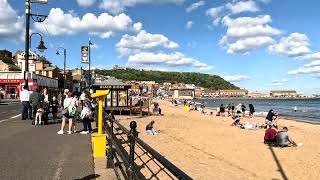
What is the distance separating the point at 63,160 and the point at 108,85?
2203cm

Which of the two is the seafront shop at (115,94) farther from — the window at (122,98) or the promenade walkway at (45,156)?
the promenade walkway at (45,156)

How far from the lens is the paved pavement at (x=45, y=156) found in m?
7.74

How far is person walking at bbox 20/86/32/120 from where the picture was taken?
1994 cm

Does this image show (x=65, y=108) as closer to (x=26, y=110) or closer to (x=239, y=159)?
(x=26, y=110)

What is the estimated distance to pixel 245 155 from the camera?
17109 mm

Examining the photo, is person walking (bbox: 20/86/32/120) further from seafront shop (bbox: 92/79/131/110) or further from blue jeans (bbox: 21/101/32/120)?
seafront shop (bbox: 92/79/131/110)

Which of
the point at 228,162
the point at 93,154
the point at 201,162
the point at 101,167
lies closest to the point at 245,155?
the point at 228,162

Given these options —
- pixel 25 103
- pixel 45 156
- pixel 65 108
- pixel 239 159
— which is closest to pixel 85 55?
pixel 25 103

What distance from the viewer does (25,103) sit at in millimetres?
20438

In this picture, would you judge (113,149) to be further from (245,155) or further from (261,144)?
(261,144)

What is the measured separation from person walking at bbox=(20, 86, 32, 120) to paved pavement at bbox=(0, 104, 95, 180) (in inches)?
210

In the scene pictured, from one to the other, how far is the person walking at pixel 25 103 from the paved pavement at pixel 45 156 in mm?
5333

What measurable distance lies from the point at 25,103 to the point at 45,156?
1131 centimetres

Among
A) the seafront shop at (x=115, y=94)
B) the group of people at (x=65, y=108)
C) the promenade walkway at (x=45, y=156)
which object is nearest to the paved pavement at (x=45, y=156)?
the promenade walkway at (x=45, y=156)
